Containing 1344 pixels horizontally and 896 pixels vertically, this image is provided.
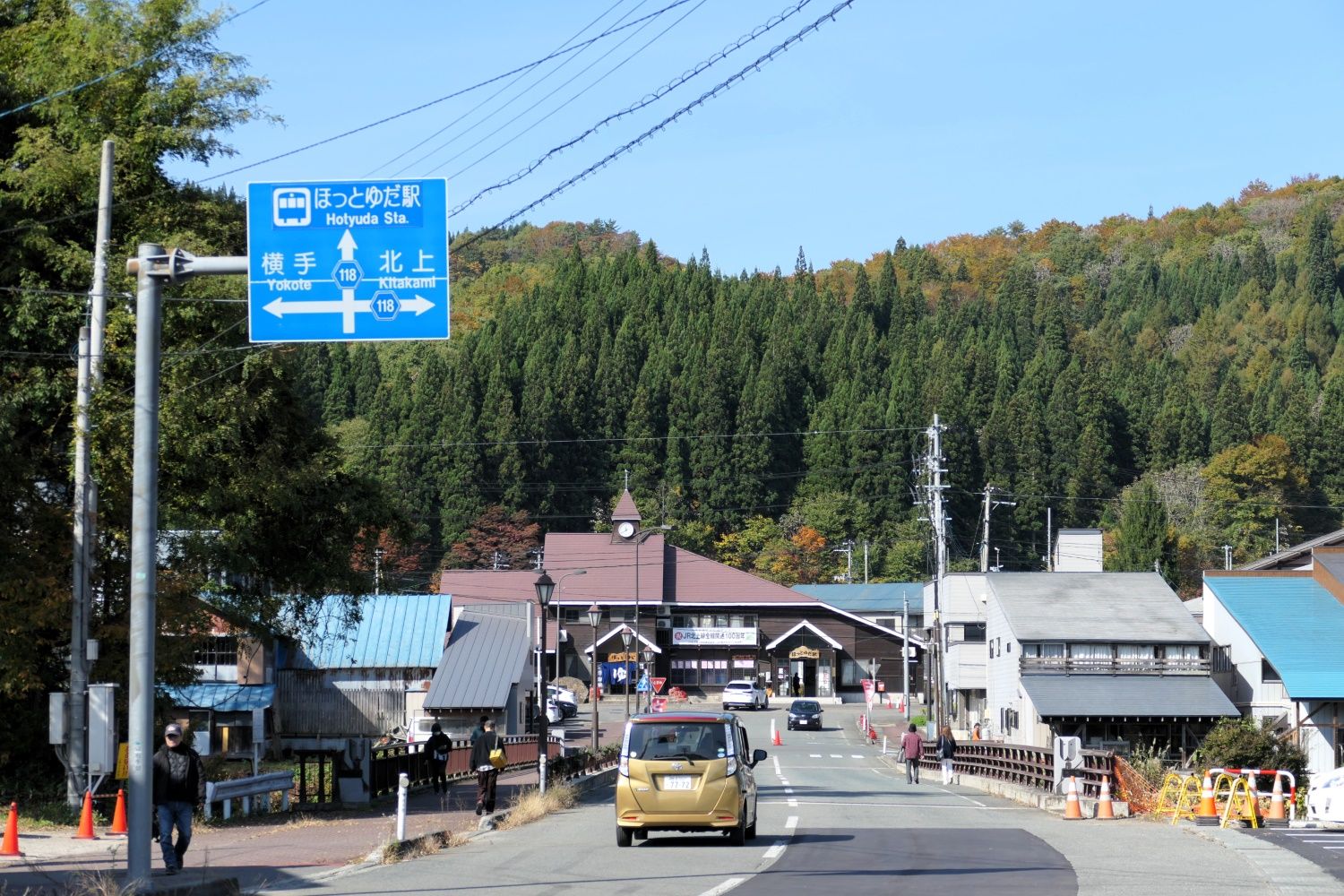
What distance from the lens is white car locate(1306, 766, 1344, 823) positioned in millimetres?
21516

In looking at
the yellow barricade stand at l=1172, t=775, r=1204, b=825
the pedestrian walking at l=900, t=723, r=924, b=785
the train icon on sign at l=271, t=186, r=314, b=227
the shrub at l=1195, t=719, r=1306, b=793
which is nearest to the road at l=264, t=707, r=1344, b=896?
the yellow barricade stand at l=1172, t=775, r=1204, b=825

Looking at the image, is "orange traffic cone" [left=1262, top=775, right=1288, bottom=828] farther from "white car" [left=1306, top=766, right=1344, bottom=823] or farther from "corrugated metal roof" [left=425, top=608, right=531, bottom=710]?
"corrugated metal roof" [left=425, top=608, right=531, bottom=710]

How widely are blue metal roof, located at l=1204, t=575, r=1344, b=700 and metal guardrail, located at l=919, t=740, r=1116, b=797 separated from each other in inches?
398

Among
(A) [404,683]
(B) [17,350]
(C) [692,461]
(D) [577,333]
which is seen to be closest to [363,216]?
(B) [17,350]

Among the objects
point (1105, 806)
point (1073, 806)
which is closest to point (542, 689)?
point (1073, 806)

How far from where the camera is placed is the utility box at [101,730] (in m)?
13.8

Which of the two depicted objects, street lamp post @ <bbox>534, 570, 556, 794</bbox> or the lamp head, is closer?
street lamp post @ <bbox>534, 570, 556, 794</bbox>

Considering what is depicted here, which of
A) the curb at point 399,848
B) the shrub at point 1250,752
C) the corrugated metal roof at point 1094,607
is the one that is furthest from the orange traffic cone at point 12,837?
the corrugated metal roof at point 1094,607

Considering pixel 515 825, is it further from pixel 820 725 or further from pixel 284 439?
pixel 820 725

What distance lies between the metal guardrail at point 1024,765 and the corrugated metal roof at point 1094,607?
9419 mm

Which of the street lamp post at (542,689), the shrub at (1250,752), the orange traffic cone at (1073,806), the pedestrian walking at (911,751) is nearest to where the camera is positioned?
the orange traffic cone at (1073,806)

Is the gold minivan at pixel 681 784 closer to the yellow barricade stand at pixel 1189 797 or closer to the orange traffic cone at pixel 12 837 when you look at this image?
the orange traffic cone at pixel 12 837

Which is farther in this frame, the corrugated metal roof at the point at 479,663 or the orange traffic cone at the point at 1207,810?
the corrugated metal roof at the point at 479,663

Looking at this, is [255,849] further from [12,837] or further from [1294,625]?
[1294,625]
